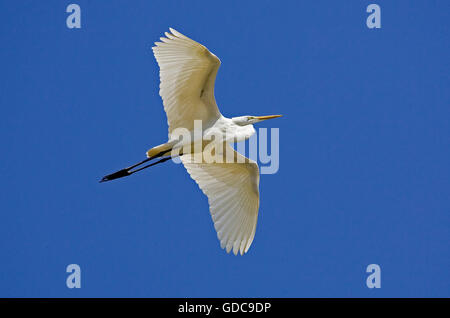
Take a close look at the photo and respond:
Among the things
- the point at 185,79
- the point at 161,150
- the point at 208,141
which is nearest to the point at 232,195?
the point at 208,141

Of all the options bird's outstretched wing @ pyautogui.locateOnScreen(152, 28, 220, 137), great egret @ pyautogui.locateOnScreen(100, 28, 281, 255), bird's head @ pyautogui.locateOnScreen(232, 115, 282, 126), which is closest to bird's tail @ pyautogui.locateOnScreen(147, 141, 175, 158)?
great egret @ pyautogui.locateOnScreen(100, 28, 281, 255)

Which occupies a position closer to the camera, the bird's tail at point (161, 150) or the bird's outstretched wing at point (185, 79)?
the bird's outstretched wing at point (185, 79)

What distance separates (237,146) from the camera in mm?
9734

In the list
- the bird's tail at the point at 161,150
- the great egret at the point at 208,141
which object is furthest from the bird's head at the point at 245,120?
the bird's tail at the point at 161,150

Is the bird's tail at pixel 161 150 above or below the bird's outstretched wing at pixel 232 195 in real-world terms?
A: above

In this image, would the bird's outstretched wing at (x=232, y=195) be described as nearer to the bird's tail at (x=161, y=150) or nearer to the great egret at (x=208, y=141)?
the great egret at (x=208, y=141)

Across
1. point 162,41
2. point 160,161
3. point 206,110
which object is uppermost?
point 162,41

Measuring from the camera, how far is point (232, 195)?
9.28 metres

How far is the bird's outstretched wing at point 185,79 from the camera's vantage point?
27.1 feet

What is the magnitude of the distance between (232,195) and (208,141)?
816mm

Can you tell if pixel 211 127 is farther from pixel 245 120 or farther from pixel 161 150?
pixel 161 150
